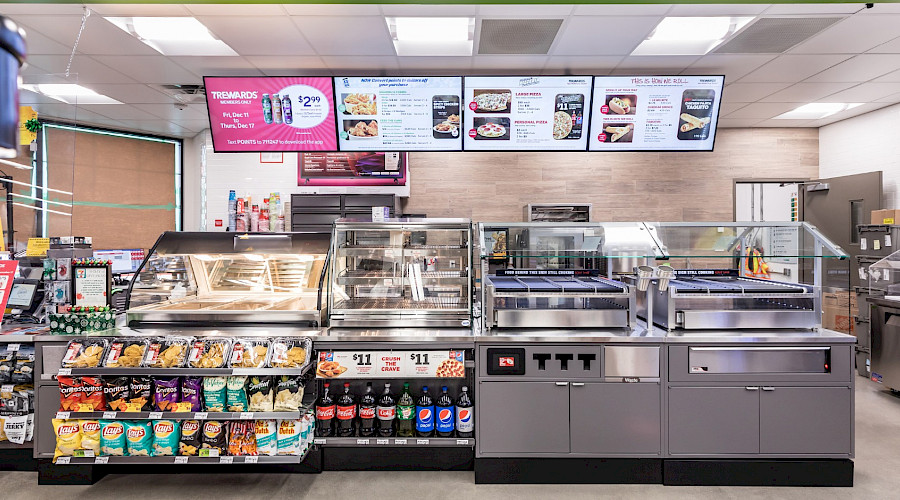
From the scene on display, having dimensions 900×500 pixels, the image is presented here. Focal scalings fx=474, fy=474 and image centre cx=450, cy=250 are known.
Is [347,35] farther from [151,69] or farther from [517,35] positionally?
[151,69]

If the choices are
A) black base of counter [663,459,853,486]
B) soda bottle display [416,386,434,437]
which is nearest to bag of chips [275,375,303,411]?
soda bottle display [416,386,434,437]

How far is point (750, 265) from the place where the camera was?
141 inches

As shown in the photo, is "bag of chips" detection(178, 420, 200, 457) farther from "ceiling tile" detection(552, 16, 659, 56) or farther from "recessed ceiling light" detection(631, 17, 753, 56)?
"recessed ceiling light" detection(631, 17, 753, 56)

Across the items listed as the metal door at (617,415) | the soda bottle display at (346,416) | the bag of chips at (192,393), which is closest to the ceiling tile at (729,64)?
the metal door at (617,415)

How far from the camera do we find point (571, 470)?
291cm

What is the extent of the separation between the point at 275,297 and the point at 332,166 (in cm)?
236

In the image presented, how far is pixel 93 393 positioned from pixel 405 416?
72.1 inches

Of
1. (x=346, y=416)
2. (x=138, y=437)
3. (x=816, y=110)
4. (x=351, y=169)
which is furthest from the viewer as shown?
(x=816, y=110)

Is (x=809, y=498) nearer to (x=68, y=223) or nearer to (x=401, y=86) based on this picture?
(x=401, y=86)

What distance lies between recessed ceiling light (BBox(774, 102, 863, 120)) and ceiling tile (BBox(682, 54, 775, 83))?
173 cm

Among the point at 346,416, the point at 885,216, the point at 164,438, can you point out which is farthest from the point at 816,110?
the point at 164,438

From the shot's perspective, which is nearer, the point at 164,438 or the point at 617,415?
the point at 164,438

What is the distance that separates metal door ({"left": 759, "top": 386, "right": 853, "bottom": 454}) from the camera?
2.84 m

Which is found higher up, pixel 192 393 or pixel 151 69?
pixel 151 69
